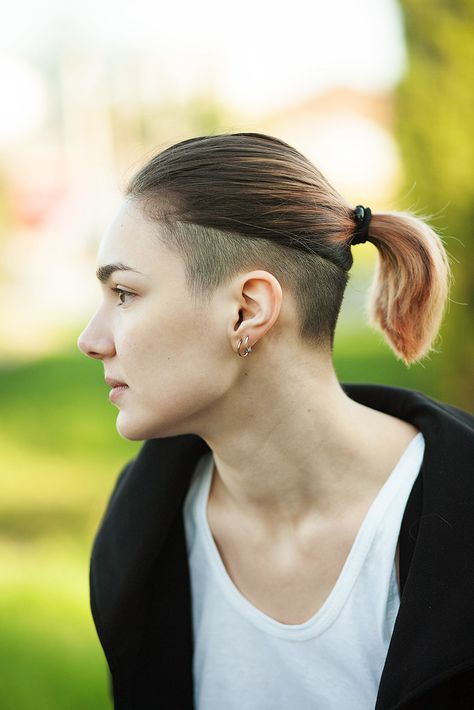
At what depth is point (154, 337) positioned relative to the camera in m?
2.07

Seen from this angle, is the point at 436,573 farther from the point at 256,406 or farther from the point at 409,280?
the point at 409,280

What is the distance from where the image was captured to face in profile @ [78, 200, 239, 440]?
2068 millimetres

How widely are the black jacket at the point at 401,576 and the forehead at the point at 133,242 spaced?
61 cm

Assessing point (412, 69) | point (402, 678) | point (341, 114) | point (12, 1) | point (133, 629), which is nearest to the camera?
point (402, 678)

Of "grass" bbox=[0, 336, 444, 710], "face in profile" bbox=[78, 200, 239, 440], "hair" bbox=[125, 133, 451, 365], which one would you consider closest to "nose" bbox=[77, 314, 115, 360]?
"face in profile" bbox=[78, 200, 239, 440]

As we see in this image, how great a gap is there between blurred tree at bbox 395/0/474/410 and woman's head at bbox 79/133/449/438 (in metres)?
3.11

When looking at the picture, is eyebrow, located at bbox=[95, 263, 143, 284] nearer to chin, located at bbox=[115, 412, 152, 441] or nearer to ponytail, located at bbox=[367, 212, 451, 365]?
chin, located at bbox=[115, 412, 152, 441]

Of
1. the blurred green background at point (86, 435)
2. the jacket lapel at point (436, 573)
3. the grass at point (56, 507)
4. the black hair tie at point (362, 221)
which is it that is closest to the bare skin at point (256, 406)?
the jacket lapel at point (436, 573)

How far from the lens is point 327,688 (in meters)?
2.13

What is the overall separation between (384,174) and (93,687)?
25381mm

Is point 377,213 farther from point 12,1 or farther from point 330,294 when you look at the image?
point 12,1

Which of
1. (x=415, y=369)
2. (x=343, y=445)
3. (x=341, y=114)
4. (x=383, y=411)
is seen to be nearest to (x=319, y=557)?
(x=343, y=445)

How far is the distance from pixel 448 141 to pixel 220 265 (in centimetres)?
404

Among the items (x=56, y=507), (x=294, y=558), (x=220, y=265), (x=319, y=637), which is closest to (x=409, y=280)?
(x=220, y=265)
